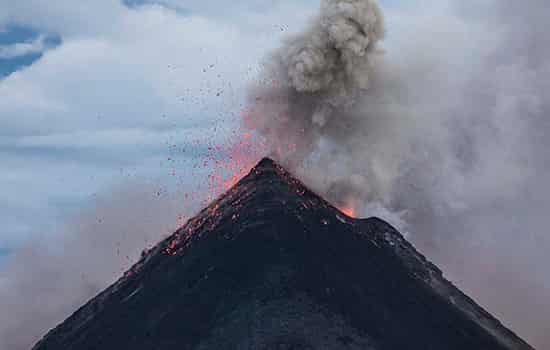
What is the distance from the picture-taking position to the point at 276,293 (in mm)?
53250

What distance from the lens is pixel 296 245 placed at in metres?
60.0

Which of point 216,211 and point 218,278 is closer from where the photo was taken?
point 218,278

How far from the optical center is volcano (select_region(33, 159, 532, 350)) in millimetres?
51031

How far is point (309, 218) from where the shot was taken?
65.4 m

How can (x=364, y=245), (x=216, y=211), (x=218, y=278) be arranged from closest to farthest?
(x=218, y=278) < (x=364, y=245) < (x=216, y=211)

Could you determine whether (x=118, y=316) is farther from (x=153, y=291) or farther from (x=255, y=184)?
(x=255, y=184)

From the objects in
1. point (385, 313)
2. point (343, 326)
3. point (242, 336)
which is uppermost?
point (385, 313)

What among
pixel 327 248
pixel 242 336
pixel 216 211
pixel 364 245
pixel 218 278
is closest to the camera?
pixel 242 336

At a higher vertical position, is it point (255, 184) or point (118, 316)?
point (255, 184)

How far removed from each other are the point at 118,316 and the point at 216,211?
52.3ft

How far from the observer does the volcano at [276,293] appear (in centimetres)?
5103

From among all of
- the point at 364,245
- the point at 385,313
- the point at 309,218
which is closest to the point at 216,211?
the point at 309,218

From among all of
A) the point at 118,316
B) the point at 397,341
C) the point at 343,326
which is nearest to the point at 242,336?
the point at 343,326

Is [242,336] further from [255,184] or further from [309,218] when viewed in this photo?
[255,184]
